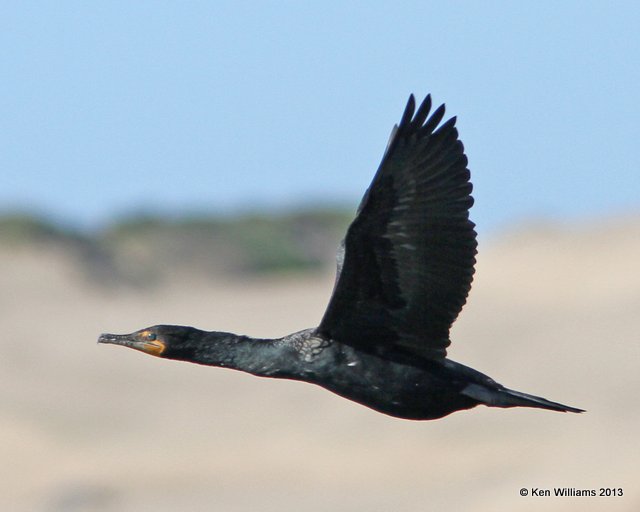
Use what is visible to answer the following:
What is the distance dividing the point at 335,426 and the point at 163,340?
13459 mm

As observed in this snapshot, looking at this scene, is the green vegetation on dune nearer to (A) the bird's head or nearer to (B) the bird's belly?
(A) the bird's head

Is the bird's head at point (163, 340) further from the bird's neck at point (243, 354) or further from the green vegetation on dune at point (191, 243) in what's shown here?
the green vegetation on dune at point (191, 243)

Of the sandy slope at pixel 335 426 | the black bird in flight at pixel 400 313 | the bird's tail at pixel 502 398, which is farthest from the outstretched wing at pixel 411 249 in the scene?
the sandy slope at pixel 335 426

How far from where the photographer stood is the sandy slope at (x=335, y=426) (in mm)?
17234

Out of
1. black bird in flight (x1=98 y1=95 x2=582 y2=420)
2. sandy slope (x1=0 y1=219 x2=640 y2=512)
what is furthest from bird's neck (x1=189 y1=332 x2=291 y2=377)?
sandy slope (x1=0 y1=219 x2=640 y2=512)

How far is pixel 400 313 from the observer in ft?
22.0

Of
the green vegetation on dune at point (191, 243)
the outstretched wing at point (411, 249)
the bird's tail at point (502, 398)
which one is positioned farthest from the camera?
the green vegetation on dune at point (191, 243)

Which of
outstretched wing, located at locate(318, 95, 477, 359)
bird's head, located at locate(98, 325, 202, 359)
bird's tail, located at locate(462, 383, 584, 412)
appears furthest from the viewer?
bird's head, located at locate(98, 325, 202, 359)

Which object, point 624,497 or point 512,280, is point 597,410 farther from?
point 512,280

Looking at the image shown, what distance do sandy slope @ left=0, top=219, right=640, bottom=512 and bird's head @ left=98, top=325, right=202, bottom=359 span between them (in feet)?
26.0

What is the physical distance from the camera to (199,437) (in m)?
20.4

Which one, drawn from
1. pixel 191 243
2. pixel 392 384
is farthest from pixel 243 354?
pixel 191 243

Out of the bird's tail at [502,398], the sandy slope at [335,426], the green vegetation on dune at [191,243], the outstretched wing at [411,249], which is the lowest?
the bird's tail at [502,398]

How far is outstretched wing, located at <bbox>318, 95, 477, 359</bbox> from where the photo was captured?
253 inches
